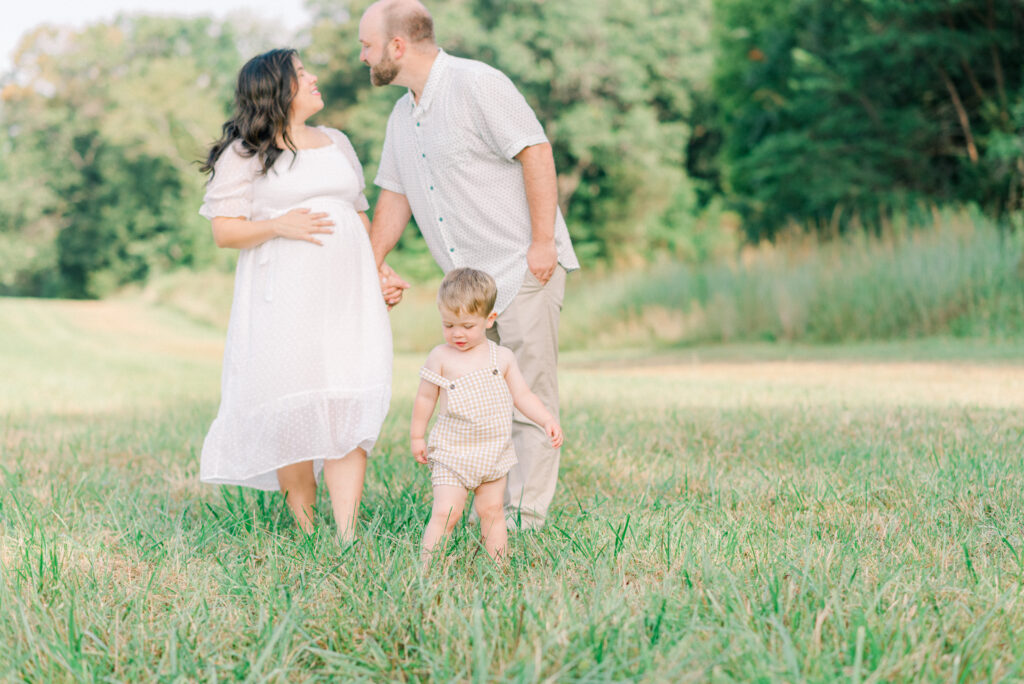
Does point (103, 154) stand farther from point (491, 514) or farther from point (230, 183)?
point (491, 514)

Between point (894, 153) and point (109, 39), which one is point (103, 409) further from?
point (109, 39)

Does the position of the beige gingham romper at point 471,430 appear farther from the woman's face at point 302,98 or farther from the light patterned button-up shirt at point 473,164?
the woman's face at point 302,98

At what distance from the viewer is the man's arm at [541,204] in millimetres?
3557

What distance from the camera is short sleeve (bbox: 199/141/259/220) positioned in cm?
353

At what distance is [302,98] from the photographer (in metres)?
3.58

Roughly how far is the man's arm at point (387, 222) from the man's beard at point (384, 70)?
52cm

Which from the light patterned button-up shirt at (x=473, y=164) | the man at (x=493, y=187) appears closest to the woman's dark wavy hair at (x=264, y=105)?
the man at (x=493, y=187)

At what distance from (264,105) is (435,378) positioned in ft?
4.20

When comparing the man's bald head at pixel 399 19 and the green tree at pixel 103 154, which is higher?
the green tree at pixel 103 154

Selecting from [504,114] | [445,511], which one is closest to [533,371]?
[445,511]

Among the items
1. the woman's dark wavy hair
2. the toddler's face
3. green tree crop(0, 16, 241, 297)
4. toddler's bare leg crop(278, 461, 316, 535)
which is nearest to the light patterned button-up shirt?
the woman's dark wavy hair

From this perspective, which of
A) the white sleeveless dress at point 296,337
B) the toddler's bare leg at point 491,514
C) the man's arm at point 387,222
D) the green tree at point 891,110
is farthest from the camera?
the green tree at point 891,110

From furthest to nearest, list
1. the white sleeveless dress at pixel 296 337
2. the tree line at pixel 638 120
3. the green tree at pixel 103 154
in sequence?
the green tree at pixel 103 154
the tree line at pixel 638 120
the white sleeveless dress at pixel 296 337

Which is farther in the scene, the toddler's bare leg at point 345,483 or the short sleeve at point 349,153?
the short sleeve at point 349,153
